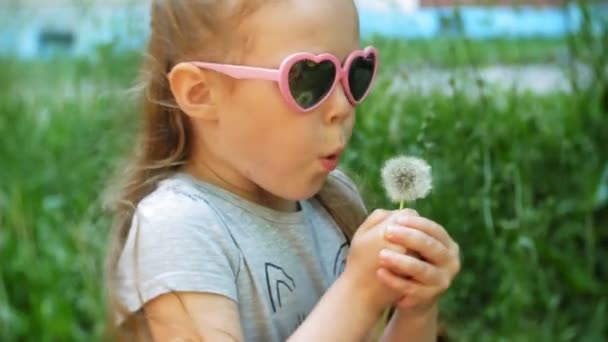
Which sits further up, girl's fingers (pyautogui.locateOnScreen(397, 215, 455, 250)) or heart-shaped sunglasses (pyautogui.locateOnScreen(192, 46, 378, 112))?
heart-shaped sunglasses (pyautogui.locateOnScreen(192, 46, 378, 112))

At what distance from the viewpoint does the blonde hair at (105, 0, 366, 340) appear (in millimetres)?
1324

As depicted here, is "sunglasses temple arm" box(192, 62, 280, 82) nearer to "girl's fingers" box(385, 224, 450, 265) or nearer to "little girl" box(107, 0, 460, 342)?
"little girl" box(107, 0, 460, 342)

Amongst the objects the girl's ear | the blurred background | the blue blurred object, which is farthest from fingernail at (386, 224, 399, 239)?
the blue blurred object

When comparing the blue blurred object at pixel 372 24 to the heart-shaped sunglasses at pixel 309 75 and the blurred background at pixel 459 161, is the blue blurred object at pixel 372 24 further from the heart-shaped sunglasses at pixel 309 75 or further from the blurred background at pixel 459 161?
the heart-shaped sunglasses at pixel 309 75

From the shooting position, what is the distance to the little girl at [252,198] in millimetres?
1272

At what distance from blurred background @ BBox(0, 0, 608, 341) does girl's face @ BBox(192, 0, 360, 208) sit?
56cm

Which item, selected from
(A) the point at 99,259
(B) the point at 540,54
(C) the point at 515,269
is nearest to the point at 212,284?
(A) the point at 99,259

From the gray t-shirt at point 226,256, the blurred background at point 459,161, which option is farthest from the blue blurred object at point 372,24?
the gray t-shirt at point 226,256

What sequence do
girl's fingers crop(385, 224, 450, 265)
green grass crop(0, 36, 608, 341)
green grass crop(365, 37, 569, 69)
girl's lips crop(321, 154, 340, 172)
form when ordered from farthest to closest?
green grass crop(365, 37, 569, 69), green grass crop(0, 36, 608, 341), girl's lips crop(321, 154, 340, 172), girl's fingers crop(385, 224, 450, 265)

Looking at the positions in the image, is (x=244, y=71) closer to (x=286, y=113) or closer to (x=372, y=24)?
(x=286, y=113)

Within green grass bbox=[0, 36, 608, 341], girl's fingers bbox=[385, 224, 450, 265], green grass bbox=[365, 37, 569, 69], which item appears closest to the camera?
girl's fingers bbox=[385, 224, 450, 265]

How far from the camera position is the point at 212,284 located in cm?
128

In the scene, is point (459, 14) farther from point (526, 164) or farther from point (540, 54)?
point (540, 54)

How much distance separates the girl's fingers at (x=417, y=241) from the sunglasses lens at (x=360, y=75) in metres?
0.17
